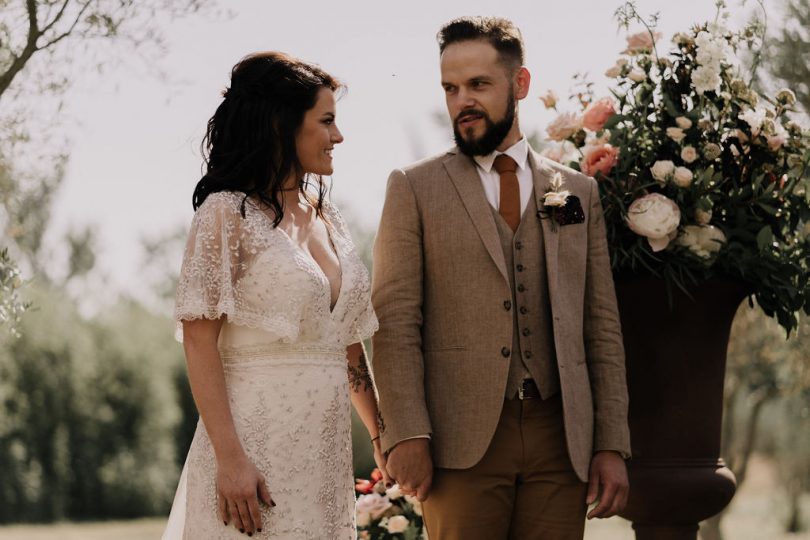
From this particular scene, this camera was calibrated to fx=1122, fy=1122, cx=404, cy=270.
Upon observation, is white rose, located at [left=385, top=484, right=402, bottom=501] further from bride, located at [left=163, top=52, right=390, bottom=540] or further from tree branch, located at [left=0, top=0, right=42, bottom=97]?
tree branch, located at [left=0, top=0, right=42, bottom=97]

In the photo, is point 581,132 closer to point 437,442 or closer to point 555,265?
point 555,265

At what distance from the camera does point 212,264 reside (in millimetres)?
2883

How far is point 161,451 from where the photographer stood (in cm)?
1831

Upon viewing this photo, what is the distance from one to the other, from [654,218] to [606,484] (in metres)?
0.91

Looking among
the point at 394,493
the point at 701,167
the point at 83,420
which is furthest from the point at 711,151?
the point at 83,420

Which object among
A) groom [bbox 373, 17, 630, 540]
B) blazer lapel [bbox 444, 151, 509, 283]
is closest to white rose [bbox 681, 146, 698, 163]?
groom [bbox 373, 17, 630, 540]

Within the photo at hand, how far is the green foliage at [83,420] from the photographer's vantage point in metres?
17.2

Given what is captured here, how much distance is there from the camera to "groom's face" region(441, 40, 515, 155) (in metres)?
3.32

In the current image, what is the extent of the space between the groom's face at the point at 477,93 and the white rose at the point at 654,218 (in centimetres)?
61

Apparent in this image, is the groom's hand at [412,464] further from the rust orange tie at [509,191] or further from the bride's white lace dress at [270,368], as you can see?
the rust orange tie at [509,191]

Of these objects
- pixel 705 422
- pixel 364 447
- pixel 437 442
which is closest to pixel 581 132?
pixel 705 422

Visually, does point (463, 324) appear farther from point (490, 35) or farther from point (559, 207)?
point (490, 35)

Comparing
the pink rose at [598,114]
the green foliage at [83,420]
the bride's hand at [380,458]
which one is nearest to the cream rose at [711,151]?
the pink rose at [598,114]

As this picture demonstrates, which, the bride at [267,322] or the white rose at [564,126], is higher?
the white rose at [564,126]
